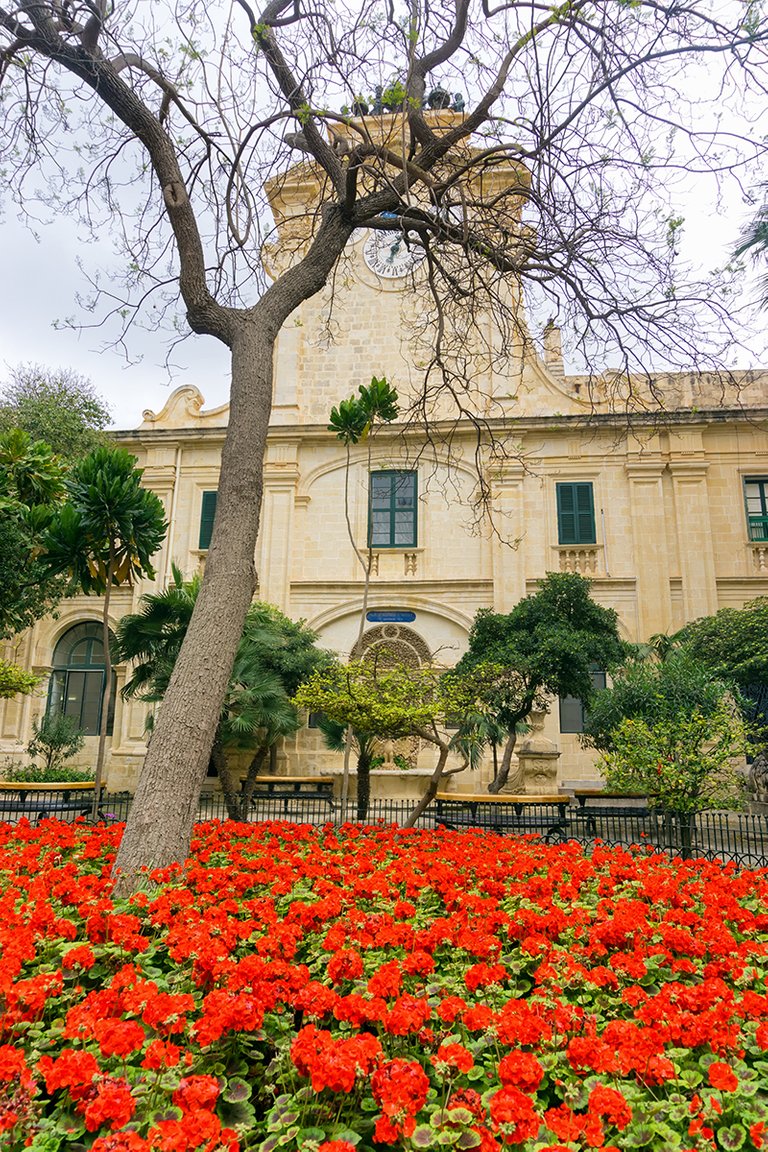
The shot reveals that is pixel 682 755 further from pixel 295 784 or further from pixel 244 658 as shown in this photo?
pixel 295 784

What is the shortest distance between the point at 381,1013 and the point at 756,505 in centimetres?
1825

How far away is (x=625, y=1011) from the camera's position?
10.0 feet

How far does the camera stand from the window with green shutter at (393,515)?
62.5 ft

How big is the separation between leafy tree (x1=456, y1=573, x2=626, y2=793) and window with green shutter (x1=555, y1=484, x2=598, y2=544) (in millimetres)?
3617

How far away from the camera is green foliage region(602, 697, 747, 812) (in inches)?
352

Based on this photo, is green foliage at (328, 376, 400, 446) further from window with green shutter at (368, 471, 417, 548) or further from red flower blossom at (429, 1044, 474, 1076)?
red flower blossom at (429, 1044, 474, 1076)

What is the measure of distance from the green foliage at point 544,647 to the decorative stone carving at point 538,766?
583 mm

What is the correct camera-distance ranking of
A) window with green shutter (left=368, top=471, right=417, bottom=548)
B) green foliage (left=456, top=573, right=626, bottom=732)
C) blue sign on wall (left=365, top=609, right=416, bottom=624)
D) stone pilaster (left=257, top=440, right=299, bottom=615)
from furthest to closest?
window with green shutter (left=368, top=471, right=417, bottom=548)
stone pilaster (left=257, top=440, right=299, bottom=615)
blue sign on wall (left=365, top=609, right=416, bottom=624)
green foliage (left=456, top=573, right=626, bottom=732)

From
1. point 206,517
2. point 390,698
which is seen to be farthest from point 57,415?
point 390,698

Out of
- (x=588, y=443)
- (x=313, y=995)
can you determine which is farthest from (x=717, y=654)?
(x=313, y=995)

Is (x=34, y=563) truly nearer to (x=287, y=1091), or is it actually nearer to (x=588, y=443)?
(x=287, y=1091)

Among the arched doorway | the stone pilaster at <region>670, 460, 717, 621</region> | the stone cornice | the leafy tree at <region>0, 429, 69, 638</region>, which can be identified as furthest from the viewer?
the arched doorway

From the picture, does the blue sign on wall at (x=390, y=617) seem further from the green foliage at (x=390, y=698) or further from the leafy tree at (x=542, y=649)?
the green foliage at (x=390, y=698)

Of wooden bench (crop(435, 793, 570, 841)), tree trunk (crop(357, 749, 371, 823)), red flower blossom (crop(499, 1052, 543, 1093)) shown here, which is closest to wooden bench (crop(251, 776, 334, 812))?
tree trunk (crop(357, 749, 371, 823))
